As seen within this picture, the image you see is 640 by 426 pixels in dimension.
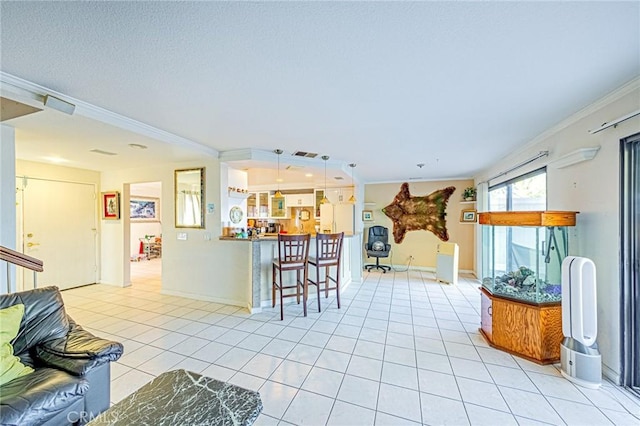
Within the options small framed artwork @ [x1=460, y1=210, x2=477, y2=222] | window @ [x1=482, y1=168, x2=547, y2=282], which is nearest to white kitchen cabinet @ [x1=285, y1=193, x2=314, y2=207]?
small framed artwork @ [x1=460, y1=210, x2=477, y2=222]

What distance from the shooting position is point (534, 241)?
103 inches

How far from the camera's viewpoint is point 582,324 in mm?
2090

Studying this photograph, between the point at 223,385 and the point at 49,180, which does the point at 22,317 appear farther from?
the point at 49,180

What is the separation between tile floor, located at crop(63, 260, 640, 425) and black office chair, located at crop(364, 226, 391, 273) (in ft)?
7.22

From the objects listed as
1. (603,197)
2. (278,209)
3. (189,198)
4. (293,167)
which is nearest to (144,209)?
(278,209)

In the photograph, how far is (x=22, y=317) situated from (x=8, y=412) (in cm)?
74

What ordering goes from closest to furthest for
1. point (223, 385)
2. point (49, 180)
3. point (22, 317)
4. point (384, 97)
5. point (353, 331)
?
point (223, 385)
point (22, 317)
point (384, 97)
point (353, 331)
point (49, 180)

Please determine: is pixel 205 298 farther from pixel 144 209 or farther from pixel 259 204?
pixel 144 209

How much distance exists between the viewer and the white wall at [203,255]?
3.97 m

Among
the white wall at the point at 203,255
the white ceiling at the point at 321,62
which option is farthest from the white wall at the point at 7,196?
the white wall at the point at 203,255

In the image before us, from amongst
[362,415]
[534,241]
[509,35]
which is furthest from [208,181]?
[534,241]

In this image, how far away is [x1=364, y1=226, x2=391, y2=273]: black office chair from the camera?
633cm

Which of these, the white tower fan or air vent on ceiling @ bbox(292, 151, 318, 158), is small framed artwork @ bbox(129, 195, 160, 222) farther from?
the white tower fan

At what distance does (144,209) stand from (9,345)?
789cm
